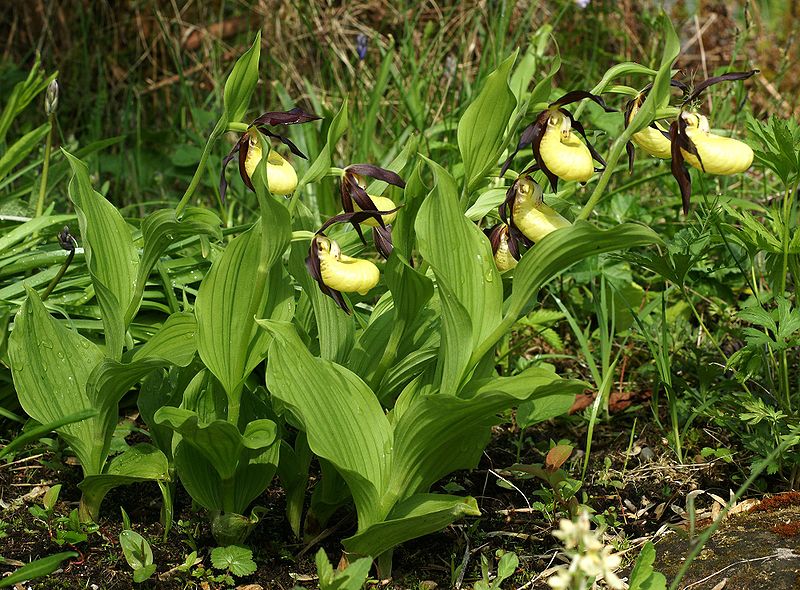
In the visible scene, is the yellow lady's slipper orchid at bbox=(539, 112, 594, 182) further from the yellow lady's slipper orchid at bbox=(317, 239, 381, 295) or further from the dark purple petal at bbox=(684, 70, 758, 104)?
the yellow lady's slipper orchid at bbox=(317, 239, 381, 295)

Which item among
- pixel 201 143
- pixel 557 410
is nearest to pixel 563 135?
pixel 557 410

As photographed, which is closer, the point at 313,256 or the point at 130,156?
the point at 313,256

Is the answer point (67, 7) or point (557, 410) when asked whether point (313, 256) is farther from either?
point (67, 7)

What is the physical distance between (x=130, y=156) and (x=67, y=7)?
1323mm

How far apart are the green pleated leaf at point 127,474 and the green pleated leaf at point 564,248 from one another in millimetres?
665

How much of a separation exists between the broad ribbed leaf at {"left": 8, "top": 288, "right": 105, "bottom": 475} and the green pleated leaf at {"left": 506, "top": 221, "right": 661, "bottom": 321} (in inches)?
29.6

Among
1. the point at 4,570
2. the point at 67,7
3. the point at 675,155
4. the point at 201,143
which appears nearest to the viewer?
the point at 675,155

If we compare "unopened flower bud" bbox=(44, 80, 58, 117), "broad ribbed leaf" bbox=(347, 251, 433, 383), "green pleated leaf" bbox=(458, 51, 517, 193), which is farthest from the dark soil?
"unopened flower bud" bbox=(44, 80, 58, 117)

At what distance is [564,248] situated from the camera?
115cm

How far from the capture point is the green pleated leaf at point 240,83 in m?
1.24

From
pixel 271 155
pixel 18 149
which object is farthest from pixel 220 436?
pixel 18 149

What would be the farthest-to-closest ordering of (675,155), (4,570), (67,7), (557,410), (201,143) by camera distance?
(67,7) < (201,143) < (557,410) < (4,570) < (675,155)

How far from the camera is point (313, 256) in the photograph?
119cm

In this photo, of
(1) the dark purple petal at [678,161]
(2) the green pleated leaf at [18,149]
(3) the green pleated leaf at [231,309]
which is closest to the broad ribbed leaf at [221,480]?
(3) the green pleated leaf at [231,309]
